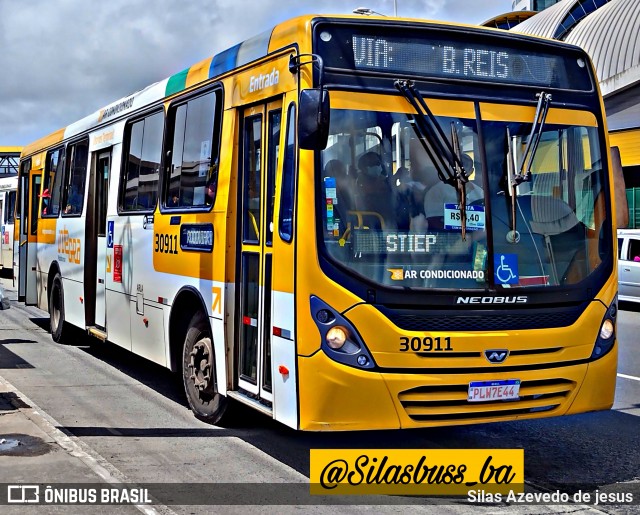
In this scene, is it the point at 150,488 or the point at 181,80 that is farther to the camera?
the point at 181,80

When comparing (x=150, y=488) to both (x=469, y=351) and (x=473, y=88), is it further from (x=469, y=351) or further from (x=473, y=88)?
(x=473, y=88)

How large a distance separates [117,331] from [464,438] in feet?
14.9

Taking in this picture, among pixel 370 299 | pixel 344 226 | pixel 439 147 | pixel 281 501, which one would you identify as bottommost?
pixel 281 501

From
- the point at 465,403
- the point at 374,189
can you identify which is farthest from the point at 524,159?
the point at 465,403

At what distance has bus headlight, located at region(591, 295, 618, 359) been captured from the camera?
6.72 m

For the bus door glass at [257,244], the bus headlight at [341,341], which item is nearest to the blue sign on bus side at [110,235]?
the bus door glass at [257,244]

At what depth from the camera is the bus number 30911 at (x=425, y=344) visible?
6090 millimetres

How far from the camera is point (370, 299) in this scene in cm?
607

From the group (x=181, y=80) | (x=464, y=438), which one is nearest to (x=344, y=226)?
(x=464, y=438)

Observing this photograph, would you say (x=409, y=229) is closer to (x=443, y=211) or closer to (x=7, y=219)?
(x=443, y=211)

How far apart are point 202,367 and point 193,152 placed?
6.46 ft

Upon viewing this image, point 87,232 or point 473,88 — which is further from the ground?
point 473,88

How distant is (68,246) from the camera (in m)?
12.7

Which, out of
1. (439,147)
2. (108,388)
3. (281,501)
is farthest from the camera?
(108,388)
